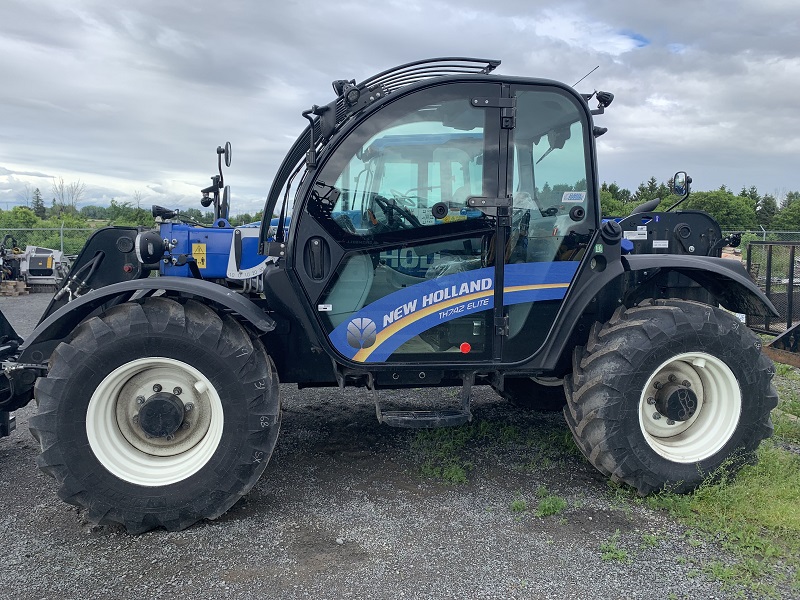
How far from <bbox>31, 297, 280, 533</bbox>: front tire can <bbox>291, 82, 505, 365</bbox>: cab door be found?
612mm

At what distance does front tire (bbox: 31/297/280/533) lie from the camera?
3.30 metres

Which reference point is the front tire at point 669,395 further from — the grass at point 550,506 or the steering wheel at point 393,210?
the steering wheel at point 393,210

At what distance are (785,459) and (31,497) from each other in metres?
4.96

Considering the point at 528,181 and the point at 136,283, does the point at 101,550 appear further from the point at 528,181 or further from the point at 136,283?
the point at 528,181

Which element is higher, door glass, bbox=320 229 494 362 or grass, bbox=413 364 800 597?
door glass, bbox=320 229 494 362

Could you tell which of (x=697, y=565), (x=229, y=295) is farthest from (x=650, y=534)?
(x=229, y=295)

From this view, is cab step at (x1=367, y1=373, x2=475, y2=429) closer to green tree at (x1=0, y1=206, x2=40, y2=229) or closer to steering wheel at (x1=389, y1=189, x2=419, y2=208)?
steering wheel at (x1=389, y1=189, x2=419, y2=208)

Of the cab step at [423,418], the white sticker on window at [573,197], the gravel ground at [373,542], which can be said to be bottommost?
the gravel ground at [373,542]

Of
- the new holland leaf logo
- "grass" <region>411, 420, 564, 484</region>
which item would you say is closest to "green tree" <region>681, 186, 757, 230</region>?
"grass" <region>411, 420, 564, 484</region>

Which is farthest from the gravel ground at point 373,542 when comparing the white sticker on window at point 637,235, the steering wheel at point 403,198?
the white sticker on window at point 637,235

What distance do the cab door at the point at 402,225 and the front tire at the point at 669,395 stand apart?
2.74 ft

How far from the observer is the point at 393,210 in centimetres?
353

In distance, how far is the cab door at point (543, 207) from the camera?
11.9 feet

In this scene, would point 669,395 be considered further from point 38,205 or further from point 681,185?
point 38,205
